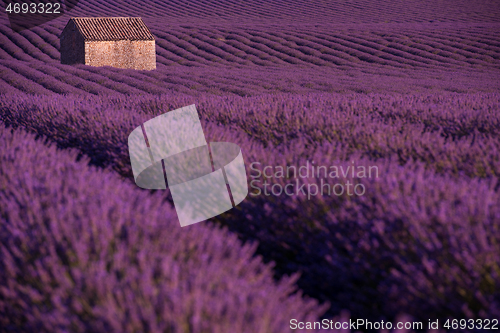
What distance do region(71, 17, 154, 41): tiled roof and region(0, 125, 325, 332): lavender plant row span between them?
2092 cm

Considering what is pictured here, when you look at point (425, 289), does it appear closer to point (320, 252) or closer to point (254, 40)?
point (320, 252)

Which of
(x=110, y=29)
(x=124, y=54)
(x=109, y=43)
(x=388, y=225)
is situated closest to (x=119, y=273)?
(x=388, y=225)

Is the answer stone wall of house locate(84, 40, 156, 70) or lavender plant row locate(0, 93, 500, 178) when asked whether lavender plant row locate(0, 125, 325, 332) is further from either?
stone wall of house locate(84, 40, 156, 70)

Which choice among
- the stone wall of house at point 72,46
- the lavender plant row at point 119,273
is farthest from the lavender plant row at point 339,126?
the stone wall of house at point 72,46

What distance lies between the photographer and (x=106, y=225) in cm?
191

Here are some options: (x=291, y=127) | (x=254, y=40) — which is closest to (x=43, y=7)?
(x=254, y=40)

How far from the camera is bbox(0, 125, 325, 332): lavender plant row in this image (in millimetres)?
1352

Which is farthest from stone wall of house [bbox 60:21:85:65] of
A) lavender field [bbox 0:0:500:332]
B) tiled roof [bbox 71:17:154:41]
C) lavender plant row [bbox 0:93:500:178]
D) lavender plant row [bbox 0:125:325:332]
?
lavender plant row [bbox 0:125:325:332]

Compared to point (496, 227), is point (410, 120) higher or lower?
lower

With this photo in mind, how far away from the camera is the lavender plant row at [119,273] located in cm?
135

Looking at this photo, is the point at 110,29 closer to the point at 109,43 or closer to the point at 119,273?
the point at 109,43

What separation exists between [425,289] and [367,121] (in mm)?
2702

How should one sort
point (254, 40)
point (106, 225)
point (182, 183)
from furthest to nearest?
point (254, 40) < point (182, 183) < point (106, 225)

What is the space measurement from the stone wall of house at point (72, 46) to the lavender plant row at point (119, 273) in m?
20.9
